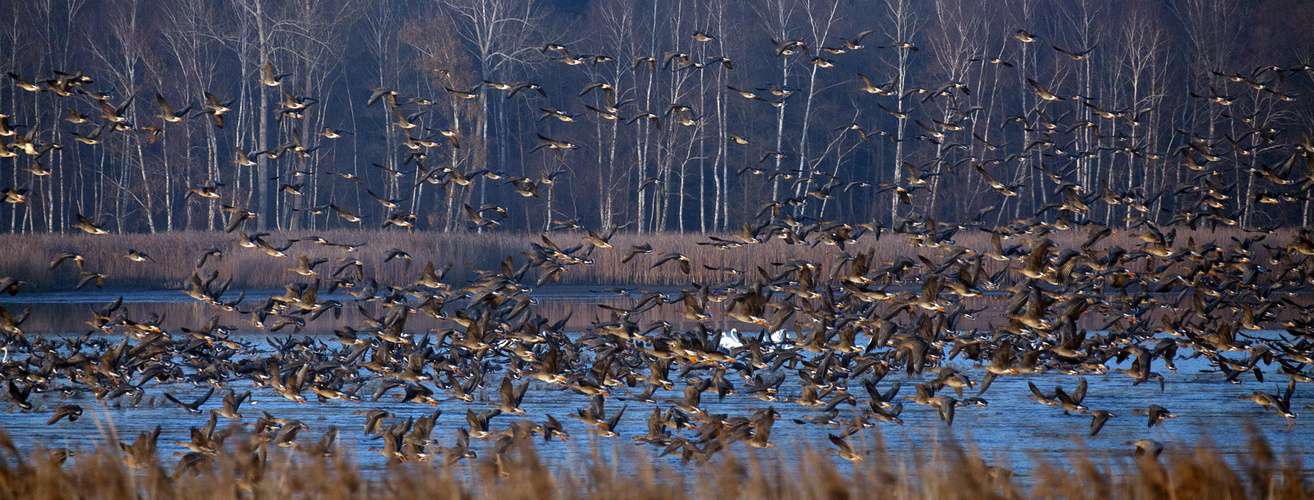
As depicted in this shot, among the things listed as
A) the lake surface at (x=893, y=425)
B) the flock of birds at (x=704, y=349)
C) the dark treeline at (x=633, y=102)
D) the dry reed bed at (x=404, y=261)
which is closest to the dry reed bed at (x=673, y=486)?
the flock of birds at (x=704, y=349)

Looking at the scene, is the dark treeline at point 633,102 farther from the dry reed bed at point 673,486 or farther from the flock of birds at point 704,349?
the dry reed bed at point 673,486

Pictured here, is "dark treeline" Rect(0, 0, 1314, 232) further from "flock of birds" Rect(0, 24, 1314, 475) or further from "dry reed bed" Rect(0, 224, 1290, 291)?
"flock of birds" Rect(0, 24, 1314, 475)

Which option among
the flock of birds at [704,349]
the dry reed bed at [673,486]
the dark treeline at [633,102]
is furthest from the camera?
the dark treeline at [633,102]

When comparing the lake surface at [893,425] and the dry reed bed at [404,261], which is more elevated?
the dry reed bed at [404,261]

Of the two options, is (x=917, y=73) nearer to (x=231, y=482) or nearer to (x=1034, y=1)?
(x=1034, y=1)

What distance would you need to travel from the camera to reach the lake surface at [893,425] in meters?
12.6

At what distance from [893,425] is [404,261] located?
63.0 ft

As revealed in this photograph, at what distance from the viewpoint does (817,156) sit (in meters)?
52.1

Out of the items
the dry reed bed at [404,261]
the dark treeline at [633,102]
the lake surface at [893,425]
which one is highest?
the dark treeline at [633,102]

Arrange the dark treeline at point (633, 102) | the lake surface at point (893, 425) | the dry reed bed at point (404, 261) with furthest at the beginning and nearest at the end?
the dark treeline at point (633, 102)
the dry reed bed at point (404, 261)
the lake surface at point (893, 425)

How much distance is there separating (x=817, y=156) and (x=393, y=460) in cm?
4286

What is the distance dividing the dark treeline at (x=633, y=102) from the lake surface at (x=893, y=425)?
24947 millimetres

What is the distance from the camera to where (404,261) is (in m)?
30.8

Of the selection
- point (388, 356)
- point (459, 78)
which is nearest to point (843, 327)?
point (388, 356)
